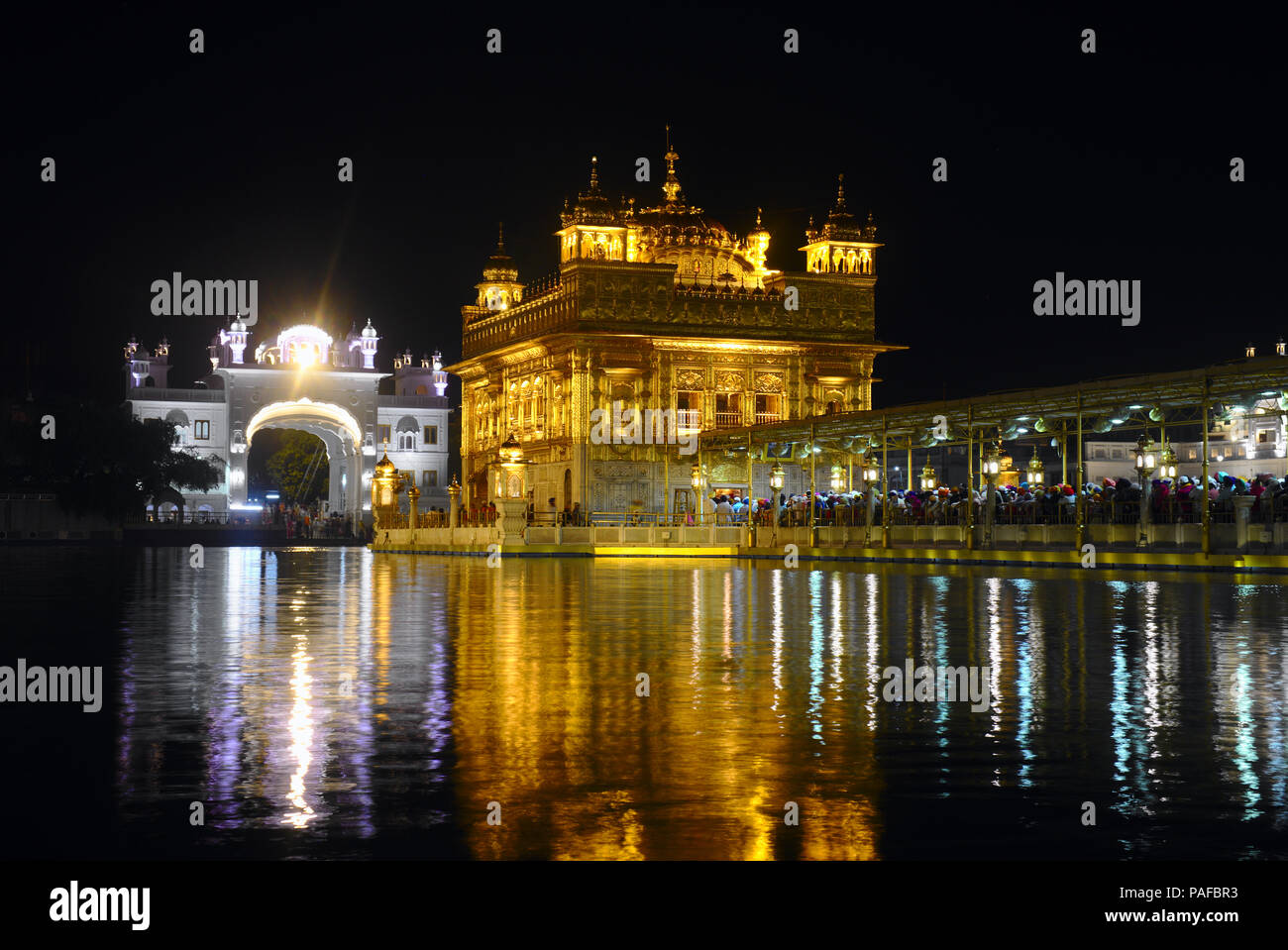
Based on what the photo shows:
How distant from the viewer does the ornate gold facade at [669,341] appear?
54.2 m

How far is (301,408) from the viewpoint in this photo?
92.4 m

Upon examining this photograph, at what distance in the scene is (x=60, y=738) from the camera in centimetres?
741

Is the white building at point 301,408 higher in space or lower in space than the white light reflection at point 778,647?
higher

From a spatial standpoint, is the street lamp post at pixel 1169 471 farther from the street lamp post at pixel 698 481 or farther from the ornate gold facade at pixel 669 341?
the ornate gold facade at pixel 669 341

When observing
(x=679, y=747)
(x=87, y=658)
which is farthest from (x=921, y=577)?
(x=679, y=747)

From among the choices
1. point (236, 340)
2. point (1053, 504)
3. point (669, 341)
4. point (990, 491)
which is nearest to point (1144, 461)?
point (1053, 504)

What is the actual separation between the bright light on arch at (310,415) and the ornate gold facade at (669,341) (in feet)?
107

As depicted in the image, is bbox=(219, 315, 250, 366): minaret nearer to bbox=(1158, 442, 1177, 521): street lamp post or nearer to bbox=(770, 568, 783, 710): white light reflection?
bbox=(1158, 442, 1177, 521): street lamp post

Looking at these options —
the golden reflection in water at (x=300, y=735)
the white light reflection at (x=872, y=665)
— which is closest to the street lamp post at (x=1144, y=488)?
the white light reflection at (x=872, y=665)

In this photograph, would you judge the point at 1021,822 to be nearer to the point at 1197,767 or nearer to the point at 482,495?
the point at 1197,767

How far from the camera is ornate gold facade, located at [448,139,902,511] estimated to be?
54.2 m

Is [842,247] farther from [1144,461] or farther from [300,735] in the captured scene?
[300,735]

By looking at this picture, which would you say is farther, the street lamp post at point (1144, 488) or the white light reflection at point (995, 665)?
the street lamp post at point (1144, 488)
